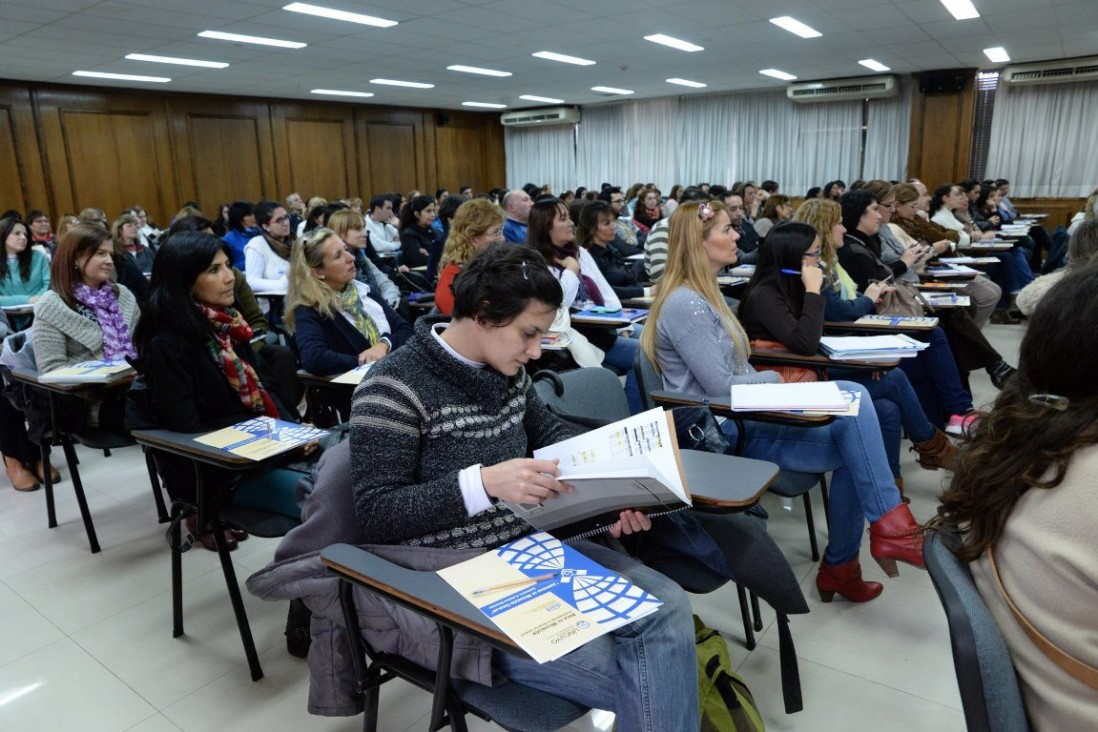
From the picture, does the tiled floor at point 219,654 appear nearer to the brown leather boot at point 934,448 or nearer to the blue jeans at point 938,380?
the brown leather boot at point 934,448

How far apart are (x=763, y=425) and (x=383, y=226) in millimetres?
6445

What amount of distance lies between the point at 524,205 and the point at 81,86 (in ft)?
26.4

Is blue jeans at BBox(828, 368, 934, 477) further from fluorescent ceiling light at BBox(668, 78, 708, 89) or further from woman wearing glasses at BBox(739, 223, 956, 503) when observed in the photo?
fluorescent ceiling light at BBox(668, 78, 708, 89)

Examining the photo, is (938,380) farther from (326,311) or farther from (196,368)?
(196,368)

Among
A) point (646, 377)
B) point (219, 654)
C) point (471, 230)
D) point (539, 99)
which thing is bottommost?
point (219, 654)

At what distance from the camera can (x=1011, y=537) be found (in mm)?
926

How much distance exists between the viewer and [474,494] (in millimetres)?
1285

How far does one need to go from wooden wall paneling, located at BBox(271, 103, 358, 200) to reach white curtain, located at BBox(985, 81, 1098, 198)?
1030 cm

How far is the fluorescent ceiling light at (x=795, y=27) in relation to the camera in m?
7.03

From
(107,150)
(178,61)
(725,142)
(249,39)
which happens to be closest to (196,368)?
(249,39)

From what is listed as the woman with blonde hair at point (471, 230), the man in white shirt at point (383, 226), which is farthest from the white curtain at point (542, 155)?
the woman with blonde hair at point (471, 230)

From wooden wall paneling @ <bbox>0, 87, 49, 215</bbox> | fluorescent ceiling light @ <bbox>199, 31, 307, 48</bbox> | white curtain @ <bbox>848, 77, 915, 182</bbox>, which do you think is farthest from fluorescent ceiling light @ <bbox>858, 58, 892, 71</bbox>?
A: wooden wall paneling @ <bbox>0, 87, 49, 215</bbox>

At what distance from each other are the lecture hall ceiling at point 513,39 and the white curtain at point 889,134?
0.96 meters

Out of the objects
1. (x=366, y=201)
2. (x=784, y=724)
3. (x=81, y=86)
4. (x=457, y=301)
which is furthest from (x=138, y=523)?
(x=366, y=201)
